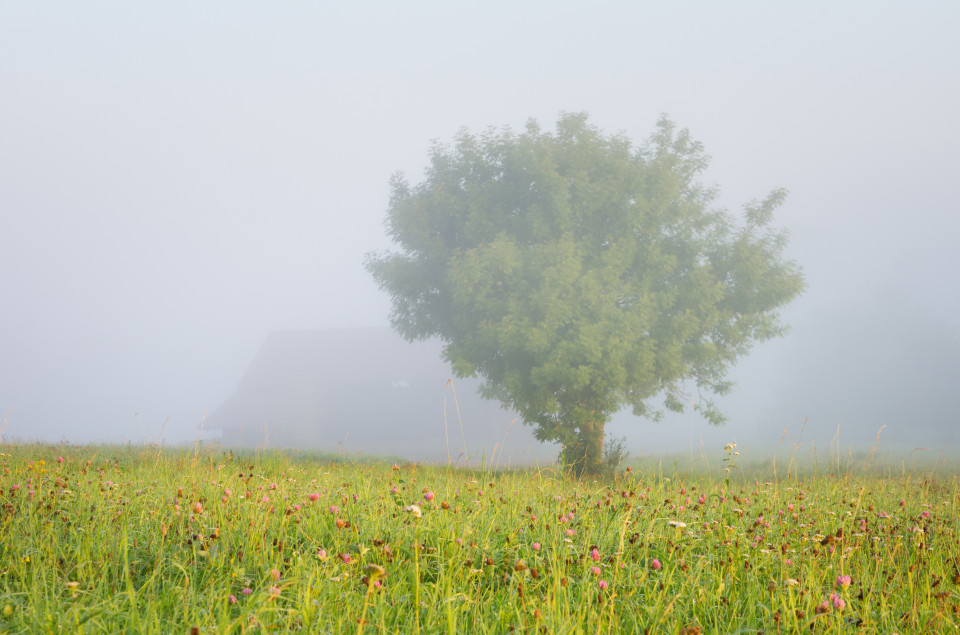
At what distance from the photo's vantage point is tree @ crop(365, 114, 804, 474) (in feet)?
55.4

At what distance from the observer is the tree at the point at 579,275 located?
1688 centimetres

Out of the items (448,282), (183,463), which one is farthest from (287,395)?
(183,463)

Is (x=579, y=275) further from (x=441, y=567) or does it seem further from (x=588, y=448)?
(x=441, y=567)

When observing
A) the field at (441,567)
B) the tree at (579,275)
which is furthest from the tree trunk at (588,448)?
the field at (441,567)

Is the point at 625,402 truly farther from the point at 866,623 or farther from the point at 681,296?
the point at 866,623

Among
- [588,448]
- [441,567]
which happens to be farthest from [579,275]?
[441,567]

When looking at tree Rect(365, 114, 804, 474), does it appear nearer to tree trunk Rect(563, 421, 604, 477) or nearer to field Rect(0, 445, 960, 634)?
tree trunk Rect(563, 421, 604, 477)

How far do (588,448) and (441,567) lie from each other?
51.0 ft

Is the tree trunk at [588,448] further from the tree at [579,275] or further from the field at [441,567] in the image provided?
the field at [441,567]

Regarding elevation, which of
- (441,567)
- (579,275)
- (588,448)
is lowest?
(588,448)

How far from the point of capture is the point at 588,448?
18.2 metres

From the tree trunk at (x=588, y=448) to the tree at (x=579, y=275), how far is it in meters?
0.09

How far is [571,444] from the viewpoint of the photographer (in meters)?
17.3

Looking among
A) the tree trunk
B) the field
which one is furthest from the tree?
the field
